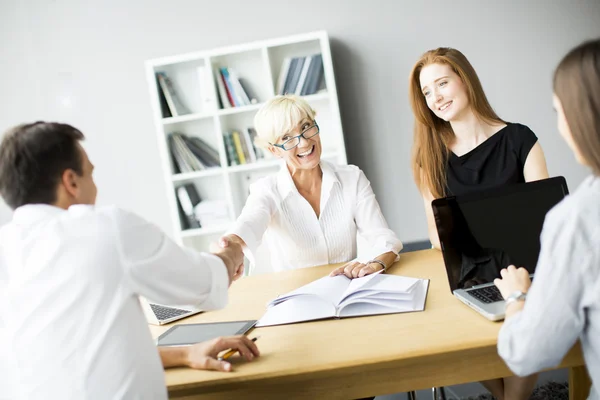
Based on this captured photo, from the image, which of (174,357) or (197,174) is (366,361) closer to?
(174,357)

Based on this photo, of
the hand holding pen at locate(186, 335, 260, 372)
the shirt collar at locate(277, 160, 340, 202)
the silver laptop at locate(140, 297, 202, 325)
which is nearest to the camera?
the hand holding pen at locate(186, 335, 260, 372)

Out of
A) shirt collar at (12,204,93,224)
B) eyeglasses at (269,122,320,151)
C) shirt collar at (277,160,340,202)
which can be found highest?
eyeglasses at (269,122,320,151)

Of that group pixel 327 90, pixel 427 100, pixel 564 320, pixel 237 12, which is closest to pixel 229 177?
pixel 327 90

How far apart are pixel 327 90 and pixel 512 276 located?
2575 millimetres

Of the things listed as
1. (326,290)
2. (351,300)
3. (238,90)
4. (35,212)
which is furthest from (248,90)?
(35,212)

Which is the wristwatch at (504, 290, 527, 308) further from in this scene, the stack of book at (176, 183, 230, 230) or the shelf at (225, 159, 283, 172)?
the stack of book at (176, 183, 230, 230)

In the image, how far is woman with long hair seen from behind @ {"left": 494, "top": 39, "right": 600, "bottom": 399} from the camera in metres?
0.93

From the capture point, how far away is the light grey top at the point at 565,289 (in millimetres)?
926

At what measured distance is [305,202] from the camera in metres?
2.26

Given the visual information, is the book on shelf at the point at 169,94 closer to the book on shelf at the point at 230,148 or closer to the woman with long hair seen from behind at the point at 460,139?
the book on shelf at the point at 230,148

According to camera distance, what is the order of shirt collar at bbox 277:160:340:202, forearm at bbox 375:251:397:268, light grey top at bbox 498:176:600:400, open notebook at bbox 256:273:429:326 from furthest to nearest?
shirt collar at bbox 277:160:340:202, forearm at bbox 375:251:397:268, open notebook at bbox 256:273:429:326, light grey top at bbox 498:176:600:400

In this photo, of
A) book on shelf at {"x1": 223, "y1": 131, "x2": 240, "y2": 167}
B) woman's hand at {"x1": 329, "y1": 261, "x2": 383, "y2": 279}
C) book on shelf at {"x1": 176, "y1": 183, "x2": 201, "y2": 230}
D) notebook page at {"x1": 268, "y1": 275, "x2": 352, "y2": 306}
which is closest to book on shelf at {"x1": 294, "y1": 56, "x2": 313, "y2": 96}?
book on shelf at {"x1": 223, "y1": 131, "x2": 240, "y2": 167}

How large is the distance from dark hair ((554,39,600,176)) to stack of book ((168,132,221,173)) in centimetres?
304

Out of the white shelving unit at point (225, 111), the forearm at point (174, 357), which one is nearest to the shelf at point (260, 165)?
the white shelving unit at point (225, 111)
